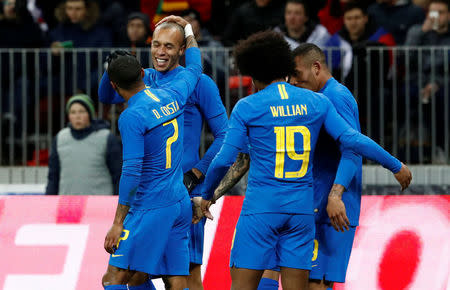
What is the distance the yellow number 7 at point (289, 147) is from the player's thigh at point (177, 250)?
0.78 m

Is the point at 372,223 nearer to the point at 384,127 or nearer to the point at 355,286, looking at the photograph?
the point at 355,286

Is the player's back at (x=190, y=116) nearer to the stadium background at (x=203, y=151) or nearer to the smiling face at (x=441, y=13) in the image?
the stadium background at (x=203, y=151)

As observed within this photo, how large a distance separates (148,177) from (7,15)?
22.7 feet

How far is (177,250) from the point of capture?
5820 mm

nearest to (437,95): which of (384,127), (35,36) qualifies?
(384,127)

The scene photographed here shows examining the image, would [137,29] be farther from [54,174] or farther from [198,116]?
[198,116]

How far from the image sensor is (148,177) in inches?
221

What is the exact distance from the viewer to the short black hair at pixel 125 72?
18.2 ft

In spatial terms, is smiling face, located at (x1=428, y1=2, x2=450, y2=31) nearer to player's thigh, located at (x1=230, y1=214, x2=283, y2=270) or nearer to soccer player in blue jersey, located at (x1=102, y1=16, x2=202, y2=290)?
soccer player in blue jersey, located at (x1=102, y1=16, x2=202, y2=290)

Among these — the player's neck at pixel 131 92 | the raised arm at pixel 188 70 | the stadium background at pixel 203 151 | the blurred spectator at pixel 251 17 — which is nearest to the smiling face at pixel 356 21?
the stadium background at pixel 203 151

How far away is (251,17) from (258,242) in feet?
21.0

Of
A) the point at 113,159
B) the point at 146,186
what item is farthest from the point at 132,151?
the point at 113,159

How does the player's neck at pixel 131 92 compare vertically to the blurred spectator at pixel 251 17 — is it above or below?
below

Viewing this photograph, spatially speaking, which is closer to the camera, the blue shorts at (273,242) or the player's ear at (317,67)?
the blue shorts at (273,242)
